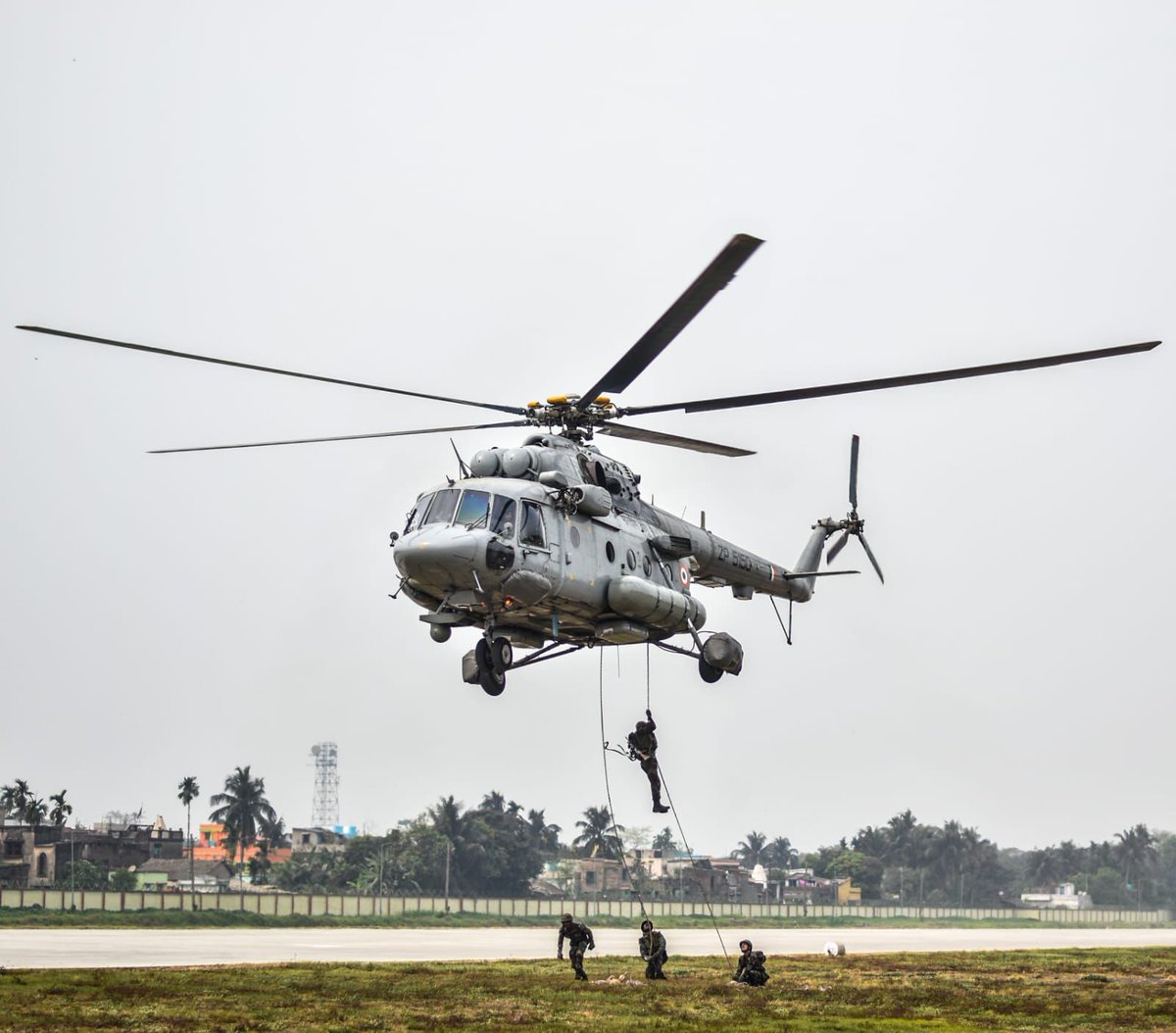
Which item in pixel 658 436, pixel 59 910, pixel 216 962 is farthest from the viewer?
pixel 59 910

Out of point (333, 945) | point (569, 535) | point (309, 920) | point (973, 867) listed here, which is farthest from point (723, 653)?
point (973, 867)

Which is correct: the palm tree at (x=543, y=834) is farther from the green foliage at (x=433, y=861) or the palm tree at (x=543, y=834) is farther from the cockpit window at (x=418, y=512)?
the cockpit window at (x=418, y=512)

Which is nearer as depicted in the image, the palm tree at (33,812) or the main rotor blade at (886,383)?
the main rotor blade at (886,383)

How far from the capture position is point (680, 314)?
2083cm

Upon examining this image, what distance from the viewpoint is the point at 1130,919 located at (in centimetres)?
13375

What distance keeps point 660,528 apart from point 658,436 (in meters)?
2.20

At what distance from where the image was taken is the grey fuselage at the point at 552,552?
22.8 metres

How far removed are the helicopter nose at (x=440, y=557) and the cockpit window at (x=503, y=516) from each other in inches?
23.9

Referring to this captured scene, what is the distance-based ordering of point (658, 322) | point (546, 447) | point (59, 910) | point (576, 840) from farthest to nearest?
1. point (576, 840)
2. point (59, 910)
3. point (546, 447)
4. point (658, 322)

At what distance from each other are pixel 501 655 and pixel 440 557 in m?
2.41

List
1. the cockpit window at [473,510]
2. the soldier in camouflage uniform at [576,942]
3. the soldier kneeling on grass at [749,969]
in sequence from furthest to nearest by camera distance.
A: 1. the soldier in camouflage uniform at [576,942]
2. the soldier kneeling on grass at [749,969]
3. the cockpit window at [473,510]

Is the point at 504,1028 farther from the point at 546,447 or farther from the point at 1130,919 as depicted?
the point at 1130,919

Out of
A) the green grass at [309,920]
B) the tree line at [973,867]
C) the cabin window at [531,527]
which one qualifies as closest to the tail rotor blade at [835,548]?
the cabin window at [531,527]

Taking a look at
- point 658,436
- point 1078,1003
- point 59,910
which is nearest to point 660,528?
point 658,436
